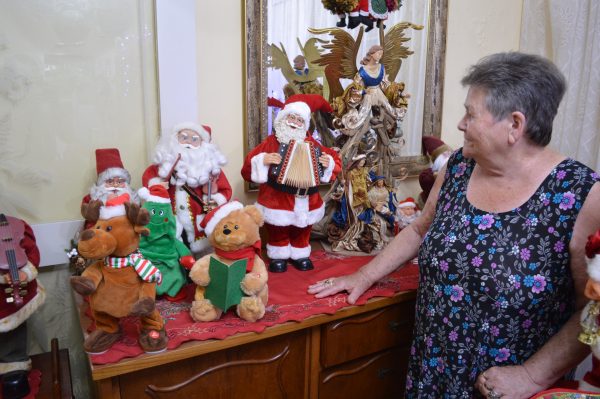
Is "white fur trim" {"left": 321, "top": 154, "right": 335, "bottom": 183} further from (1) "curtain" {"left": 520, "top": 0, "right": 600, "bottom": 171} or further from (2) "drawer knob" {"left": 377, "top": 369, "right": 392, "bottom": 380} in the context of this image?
(1) "curtain" {"left": 520, "top": 0, "right": 600, "bottom": 171}

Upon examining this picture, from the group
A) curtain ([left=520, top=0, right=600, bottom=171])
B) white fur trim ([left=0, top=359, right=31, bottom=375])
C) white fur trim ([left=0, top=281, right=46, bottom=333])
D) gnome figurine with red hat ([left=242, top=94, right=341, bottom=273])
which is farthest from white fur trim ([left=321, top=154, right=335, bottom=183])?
curtain ([left=520, top=0, right=600, bottom=171])

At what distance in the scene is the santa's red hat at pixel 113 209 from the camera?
0.88 metres

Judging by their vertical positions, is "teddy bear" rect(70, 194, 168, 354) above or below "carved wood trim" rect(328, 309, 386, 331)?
above

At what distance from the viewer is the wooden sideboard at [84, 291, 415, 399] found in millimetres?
935

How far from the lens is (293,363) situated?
114 centimetres

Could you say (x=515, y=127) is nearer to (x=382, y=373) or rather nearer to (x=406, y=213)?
(x=406, y=213)

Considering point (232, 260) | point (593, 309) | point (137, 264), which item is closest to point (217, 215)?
point (232, 260)

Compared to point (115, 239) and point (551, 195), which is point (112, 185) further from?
point (551, 195)

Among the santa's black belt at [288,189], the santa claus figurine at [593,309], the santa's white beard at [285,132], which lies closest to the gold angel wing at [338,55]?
the santa's white beard at [285,132]

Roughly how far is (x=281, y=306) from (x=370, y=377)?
1.33 ft

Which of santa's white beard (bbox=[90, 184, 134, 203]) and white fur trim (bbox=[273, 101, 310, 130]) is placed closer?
santa's white beard (bbox=[90, 184, 134, 203])

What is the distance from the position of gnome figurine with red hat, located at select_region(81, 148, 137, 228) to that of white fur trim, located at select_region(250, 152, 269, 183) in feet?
1.00

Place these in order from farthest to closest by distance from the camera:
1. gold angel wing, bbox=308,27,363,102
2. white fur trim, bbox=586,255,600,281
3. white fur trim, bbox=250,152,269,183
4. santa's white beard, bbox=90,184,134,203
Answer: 1. gold angel wing, bbox=308,27,363,102
2. white fur trim, bbox=250,152,269,183
3. santa's white beard, bbox=90,184,134,203
4. white fur trim, bbox=586,255,600,281

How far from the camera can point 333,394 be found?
4.09 ft
